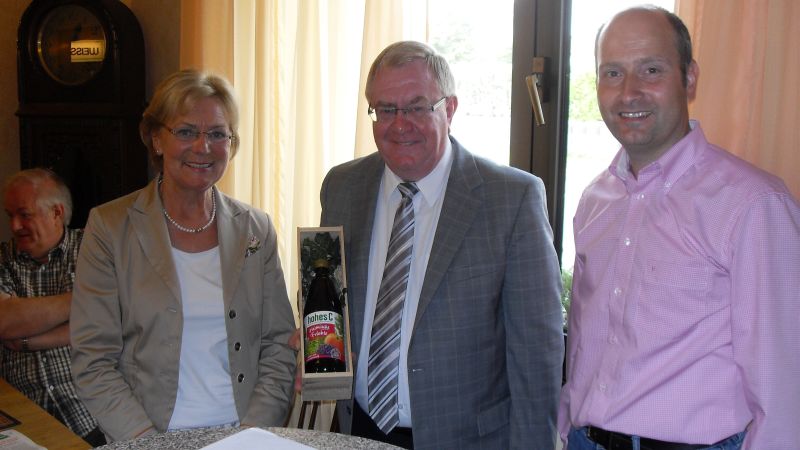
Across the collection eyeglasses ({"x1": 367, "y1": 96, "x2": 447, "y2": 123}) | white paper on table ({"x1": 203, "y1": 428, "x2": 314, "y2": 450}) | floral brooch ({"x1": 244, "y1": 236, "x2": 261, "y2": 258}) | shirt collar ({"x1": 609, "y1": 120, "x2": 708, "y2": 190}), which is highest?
eyeglasses ({"x1": 367, "y1": 96, "x2": 447, "y2": 123})

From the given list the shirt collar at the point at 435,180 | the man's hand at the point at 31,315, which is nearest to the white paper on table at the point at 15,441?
the man's hand at the point at 31,315

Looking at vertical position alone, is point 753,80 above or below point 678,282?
above

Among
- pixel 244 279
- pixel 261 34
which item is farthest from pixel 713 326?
pixel 261 34

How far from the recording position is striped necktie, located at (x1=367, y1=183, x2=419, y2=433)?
5.67 ft

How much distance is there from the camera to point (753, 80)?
170cm

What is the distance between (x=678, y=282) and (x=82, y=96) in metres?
3.00

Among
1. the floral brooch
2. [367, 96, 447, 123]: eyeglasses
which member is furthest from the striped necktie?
the floral brooch

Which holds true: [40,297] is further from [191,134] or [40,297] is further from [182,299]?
[191,134]

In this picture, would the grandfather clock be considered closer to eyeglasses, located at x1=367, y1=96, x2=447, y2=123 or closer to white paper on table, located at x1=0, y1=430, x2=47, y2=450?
white paper on table, located at x1=0, y1=430, x2=47, y2=450

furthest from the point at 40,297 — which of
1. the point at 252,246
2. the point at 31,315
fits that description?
the point at 252,246

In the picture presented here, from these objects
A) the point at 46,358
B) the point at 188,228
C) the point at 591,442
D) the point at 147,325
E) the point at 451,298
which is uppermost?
the point at 188,228

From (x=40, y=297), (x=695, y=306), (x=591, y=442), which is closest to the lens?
(x=695, y=306)

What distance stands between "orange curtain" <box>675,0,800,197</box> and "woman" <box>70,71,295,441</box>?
1220mm

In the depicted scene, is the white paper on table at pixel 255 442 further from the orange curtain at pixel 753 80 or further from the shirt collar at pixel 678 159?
the orange curtain at pixel 753 80
